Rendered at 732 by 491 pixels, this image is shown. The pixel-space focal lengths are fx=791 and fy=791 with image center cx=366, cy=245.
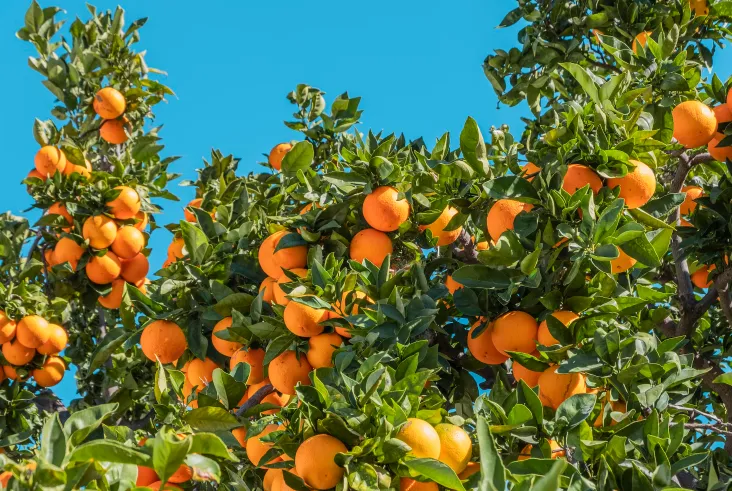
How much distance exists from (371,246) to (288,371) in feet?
1.68

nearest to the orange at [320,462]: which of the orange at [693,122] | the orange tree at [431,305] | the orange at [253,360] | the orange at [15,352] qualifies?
the orange tree at [431,305]

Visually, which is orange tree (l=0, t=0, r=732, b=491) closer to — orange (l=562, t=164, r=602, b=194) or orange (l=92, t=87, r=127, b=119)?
orange (l=562, t=164, r=602, b=194)

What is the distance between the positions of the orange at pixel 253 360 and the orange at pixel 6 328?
1.81m

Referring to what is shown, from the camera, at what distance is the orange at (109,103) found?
429 centimetres

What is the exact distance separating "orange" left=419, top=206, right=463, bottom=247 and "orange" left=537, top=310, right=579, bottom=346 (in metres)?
0.55

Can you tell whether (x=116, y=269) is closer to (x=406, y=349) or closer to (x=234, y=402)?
(x=234, y=402)

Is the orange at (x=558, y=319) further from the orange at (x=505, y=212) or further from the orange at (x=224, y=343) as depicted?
the orange at (x=224, y=343)

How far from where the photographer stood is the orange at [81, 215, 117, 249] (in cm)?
378

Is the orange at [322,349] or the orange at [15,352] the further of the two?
the orange at [15,352]

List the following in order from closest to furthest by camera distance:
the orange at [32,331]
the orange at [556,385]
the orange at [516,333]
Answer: the orange at [556,385], the orange at [516,333], the orange at [32,331]

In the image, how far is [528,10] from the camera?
13.9 feet

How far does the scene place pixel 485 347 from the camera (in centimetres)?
238

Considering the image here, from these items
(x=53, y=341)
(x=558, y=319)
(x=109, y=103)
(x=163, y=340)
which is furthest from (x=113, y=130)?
(x=558, y=319)

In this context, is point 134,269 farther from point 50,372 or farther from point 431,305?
point 431,305
